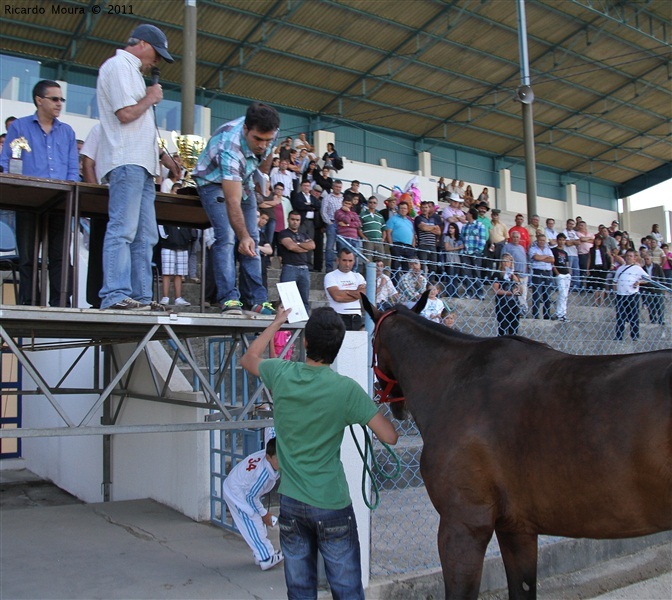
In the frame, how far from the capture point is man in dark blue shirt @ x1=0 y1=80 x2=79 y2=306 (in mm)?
4828

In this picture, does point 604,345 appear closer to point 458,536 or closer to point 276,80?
point 458,536

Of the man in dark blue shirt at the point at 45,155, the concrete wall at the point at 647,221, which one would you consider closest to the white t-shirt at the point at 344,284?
the man in dark blue shirt at the point at 45,155

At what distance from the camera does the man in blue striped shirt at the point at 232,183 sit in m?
4.29

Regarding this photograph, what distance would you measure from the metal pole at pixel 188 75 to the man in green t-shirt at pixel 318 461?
926 cm

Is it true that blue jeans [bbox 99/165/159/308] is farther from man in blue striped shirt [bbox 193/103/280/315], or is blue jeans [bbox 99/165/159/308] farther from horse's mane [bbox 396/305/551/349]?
horse's mane [bbox 396/305/551/349]

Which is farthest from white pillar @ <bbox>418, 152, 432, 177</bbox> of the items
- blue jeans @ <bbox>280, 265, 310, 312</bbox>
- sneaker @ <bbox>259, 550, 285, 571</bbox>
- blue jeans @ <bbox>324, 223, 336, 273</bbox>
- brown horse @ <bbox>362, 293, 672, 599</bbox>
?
brown horse @ <bbox>362, 293, 672, 599</bbox>

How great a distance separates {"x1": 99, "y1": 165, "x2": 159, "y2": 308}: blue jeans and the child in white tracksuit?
1.68 meters

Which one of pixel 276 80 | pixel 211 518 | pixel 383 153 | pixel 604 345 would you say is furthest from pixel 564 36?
pixel 211 518

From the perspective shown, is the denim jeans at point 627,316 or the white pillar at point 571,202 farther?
the white pillar at point 571,202

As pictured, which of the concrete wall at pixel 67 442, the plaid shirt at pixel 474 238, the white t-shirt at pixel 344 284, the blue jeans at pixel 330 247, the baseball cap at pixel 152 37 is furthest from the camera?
the plaid shirt at pixel 474 238

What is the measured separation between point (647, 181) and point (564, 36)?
46.2ft

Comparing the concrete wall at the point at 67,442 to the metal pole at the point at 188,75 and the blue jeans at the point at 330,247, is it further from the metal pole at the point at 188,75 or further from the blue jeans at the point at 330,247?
the metal pole at the point at 188,75

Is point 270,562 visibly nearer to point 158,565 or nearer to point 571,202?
point 158,565

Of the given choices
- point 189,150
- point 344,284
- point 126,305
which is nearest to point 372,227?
point 344,284
